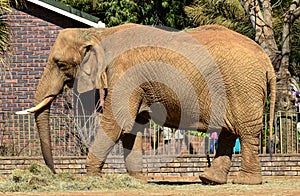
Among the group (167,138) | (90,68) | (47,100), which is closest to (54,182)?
(47,100)

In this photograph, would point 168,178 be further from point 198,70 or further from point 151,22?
point 151,22

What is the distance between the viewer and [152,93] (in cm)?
1598

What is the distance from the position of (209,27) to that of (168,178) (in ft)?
15.5

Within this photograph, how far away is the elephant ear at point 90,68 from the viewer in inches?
629

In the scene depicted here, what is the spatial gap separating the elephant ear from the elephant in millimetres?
16

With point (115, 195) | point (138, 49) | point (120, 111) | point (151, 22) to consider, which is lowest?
point (115, 195)

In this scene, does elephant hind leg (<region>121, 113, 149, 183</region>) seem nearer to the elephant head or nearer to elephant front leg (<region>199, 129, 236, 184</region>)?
the elephant head

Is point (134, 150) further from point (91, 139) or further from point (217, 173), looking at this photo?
point (91, 139)

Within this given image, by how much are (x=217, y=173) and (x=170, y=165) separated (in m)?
4.69

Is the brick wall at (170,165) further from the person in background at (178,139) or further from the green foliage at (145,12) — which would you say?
the green foliage at (145,12)

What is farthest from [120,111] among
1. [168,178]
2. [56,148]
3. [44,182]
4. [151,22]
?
[151,22]

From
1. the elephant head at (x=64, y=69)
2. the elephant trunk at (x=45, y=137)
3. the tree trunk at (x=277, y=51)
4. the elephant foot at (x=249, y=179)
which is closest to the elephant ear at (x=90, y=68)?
the elephant head at (x=64, y=69)

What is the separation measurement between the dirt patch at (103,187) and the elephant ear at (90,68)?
4.85 ft

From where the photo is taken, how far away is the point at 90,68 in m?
16.1
